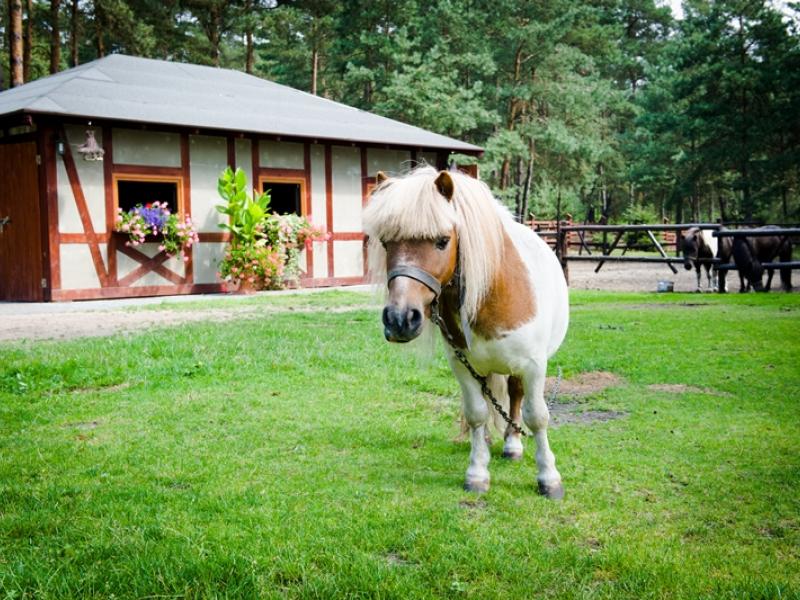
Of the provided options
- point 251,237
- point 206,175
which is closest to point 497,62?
point 206,175

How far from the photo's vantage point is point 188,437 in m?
4.60

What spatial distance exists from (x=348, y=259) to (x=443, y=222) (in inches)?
554

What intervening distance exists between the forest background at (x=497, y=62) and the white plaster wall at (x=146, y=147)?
45.5ft

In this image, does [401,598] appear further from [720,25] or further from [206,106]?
[720,25]

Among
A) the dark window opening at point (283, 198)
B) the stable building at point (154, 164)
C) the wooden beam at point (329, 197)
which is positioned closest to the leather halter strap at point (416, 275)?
the stable building at point (154, 164)

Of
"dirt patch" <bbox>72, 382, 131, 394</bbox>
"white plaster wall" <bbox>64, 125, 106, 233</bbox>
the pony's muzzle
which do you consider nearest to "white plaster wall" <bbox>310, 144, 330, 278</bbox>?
"white plaster wall" <bbox>64, 125, 106, 233</bbox>

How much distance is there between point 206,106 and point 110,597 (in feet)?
47.8

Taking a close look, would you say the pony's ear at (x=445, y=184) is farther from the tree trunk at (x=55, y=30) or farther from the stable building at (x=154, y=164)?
the tree trunk at (x=55, y=30)

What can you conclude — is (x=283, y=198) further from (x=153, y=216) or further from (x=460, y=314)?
(x=460, y=314)

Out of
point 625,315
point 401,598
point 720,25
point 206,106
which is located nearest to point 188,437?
point 401,598

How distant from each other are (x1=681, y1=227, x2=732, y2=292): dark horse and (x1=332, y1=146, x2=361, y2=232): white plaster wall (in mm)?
7325

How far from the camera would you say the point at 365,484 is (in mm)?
3727

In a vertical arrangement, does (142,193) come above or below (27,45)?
below

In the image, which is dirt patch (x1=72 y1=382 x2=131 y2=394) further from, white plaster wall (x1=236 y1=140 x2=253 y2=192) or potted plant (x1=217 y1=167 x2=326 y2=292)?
white plaster wall (x1=236 y1=140 x2=253 y2=192)
